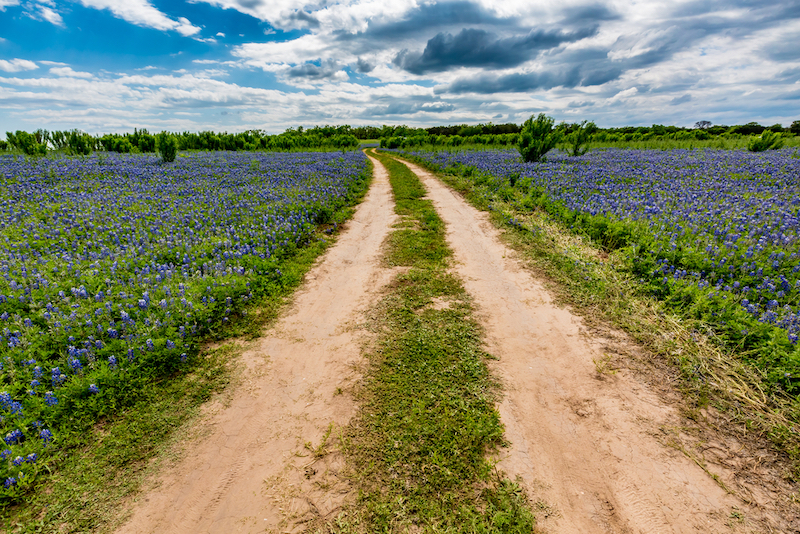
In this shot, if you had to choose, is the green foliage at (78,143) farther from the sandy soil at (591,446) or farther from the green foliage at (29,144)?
the sandy soil at (591,446)

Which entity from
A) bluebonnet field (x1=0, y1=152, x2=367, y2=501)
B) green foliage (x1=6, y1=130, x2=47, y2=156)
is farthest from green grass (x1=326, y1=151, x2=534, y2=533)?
green foliage (x1=6, y1=130, x2=47, y2=156)

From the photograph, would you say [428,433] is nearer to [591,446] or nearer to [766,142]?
[591,446]

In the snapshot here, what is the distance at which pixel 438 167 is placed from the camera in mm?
25172

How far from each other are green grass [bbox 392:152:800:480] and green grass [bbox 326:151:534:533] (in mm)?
2387

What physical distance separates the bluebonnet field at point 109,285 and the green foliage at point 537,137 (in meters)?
15.1

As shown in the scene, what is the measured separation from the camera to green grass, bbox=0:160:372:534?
289 centimetres

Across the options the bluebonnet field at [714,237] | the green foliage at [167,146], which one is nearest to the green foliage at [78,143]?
the green foliage at [167,146]

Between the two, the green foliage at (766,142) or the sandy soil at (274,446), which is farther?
the green foliage at (766,142)

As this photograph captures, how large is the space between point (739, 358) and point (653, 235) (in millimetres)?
3753

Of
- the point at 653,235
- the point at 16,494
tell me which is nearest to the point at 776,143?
the point at 653,235

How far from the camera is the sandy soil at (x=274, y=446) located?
2928 mm

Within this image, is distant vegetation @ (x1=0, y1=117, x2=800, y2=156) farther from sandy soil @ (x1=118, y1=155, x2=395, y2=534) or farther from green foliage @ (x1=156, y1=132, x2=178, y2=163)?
sandy soil @ (x1=118, y1=155, x2=395, y2=534)

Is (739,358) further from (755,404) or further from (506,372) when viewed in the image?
(506,372)

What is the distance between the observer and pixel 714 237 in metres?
7.27
